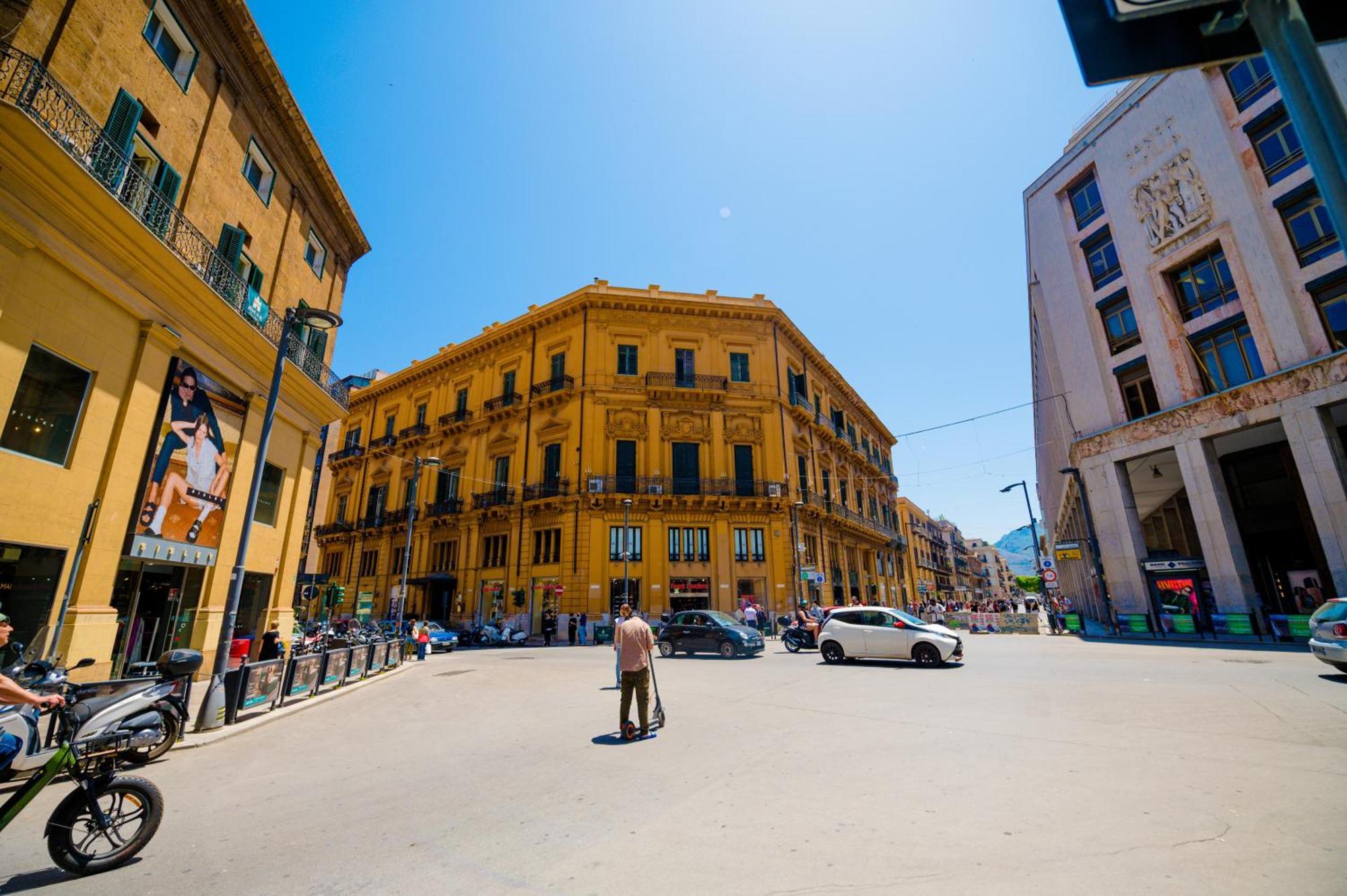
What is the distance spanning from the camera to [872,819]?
171 inches

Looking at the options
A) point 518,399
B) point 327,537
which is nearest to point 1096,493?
point 518,399

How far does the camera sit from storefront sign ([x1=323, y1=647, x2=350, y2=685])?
1198 cm

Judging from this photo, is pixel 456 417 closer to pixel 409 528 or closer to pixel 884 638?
pixel 409 528

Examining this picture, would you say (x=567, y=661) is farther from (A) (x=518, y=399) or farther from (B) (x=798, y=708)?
(A) (x=518, y=399)

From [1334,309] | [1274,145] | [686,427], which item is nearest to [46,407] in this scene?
[686,427]

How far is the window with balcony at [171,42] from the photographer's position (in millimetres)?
11454

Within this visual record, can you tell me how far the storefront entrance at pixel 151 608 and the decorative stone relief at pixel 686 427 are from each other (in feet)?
69.7

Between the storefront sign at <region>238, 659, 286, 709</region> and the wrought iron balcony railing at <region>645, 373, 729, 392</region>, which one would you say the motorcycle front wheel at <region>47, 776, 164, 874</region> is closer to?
the storefront sign at <region>238, 659, 286, 709</region>

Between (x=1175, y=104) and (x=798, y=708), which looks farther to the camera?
(x=1175, y=104)

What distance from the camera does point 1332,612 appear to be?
9664 millimetres

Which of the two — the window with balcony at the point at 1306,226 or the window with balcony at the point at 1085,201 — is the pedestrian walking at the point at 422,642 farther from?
the window with balcony at the point at 1085,201

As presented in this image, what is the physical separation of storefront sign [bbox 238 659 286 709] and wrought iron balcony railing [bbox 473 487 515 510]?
21740mm

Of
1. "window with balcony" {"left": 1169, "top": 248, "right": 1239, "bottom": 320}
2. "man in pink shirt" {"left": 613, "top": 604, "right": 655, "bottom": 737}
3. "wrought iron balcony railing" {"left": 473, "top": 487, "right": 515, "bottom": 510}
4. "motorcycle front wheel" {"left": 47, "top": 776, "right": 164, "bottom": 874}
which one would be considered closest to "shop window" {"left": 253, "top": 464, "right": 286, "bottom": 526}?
"motorcycle front wheel" {"left": 47, "top": 776, "right": 164, "bottom": 874}

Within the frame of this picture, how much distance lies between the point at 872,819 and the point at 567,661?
14505mm
